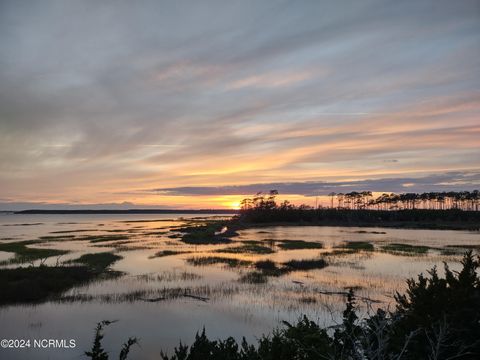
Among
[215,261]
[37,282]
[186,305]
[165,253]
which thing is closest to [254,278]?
[186,305]

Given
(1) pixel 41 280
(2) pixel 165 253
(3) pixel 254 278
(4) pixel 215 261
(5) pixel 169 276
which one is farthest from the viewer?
(2) pixel 165 253

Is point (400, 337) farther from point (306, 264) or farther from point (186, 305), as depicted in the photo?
point (306, 264)

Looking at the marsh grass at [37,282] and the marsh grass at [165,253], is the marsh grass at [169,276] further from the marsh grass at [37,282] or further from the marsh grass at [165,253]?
the marsh grass at [165,253]

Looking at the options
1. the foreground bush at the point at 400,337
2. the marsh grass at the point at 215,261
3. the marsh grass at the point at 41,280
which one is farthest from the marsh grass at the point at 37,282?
the foreground bush at the point at 400,337

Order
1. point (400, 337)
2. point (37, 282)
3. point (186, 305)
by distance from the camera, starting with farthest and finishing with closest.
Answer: point (37, 282) < point (186, 305) < point (400, 337)

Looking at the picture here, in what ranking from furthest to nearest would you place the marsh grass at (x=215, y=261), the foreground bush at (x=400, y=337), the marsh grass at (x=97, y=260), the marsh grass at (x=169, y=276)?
the marsh grass at (x=215, y=261)
the marsh grass at (x=97, y=260)
the marsh grass at (x=169, y=276)
the foreground bush at (x=400, y=337)

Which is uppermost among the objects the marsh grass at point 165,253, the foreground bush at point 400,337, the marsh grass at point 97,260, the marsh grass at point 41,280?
the foreground bush at point 400,337

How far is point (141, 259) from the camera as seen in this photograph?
39656 mm

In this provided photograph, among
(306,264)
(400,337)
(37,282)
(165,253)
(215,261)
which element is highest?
(400,337)

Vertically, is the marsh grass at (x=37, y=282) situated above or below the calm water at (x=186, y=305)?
above

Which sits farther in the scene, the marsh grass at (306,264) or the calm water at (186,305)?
the marsh grass at (306,264)

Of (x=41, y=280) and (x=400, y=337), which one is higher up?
(x=400, y=337)

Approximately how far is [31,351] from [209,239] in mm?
48005

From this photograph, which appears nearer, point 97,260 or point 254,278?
point 254,278
